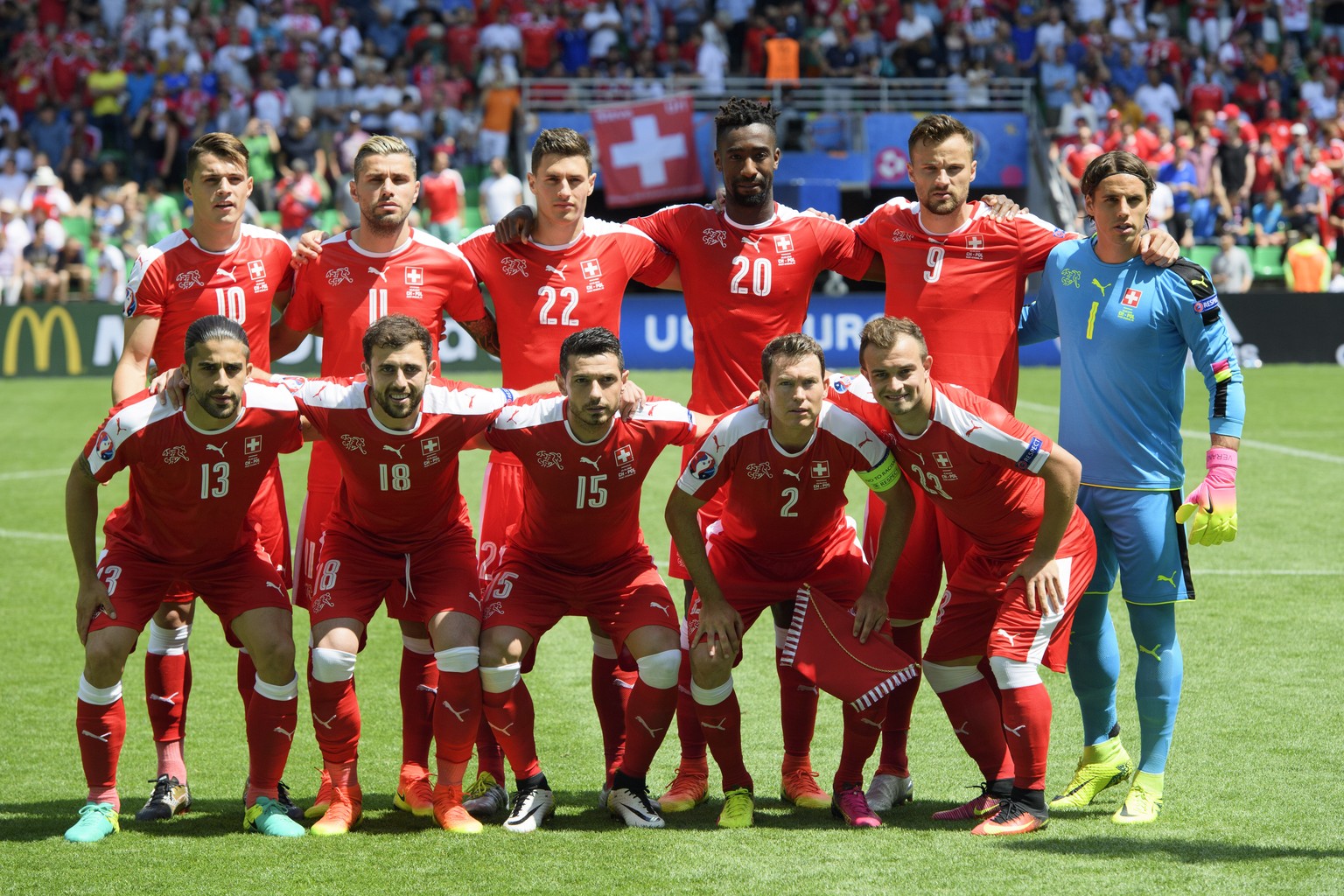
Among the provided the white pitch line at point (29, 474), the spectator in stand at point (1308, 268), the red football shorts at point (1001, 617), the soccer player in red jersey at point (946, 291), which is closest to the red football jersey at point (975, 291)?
the soccer player in red jersey at point (946, 291)

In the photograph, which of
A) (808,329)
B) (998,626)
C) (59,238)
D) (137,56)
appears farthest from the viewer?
(137,56)

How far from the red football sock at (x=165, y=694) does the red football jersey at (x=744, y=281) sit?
7.90ft

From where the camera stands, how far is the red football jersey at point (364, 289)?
6090mm

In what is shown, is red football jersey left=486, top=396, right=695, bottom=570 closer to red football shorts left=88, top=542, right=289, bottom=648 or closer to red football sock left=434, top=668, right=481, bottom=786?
red football sock left=434, top=668, right=481, bottom=786

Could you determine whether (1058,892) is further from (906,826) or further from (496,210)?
(496,210)

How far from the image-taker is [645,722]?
18.1 feet

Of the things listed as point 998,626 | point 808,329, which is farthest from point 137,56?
point 998,626

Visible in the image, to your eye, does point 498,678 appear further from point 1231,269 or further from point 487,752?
point 1231,269

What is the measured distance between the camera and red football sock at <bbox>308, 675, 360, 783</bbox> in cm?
539

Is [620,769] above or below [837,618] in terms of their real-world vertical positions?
below

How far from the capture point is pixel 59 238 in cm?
2119

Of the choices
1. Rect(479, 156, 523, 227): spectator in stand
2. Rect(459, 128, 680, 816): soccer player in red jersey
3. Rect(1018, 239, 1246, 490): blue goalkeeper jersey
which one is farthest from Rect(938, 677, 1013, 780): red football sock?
Rect(479, 156, 523, 227): spectator in stand

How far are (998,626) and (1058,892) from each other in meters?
1.07

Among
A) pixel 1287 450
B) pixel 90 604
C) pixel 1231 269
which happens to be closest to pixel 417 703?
pixel 90 604
